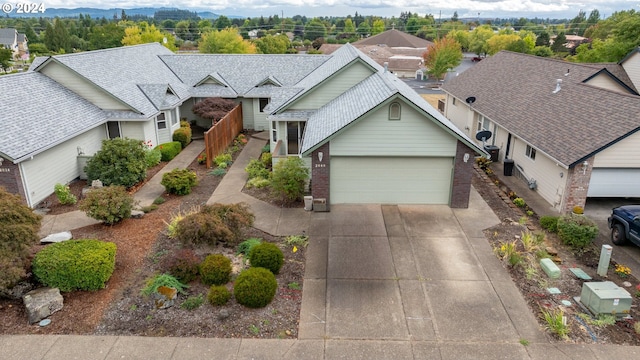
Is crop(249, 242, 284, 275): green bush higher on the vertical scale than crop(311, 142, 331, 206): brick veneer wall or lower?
lower

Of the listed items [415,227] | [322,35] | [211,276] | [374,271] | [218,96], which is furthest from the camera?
[322,35]

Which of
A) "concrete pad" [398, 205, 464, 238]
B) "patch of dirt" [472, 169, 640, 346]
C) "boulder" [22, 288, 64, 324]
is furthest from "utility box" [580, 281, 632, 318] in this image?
"boulder" [22, 288, 64, 324]

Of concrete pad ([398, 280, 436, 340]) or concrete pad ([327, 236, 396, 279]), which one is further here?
concrete pad ([327, 236, 396, 279])

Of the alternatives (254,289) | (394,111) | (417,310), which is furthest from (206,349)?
(394,111)

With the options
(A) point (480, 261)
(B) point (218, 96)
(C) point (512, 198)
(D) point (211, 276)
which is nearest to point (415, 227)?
(A) point (480, 261)

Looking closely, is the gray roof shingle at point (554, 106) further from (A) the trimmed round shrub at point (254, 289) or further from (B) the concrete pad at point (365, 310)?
(A) the trimmed round shrub at point (254, 289)

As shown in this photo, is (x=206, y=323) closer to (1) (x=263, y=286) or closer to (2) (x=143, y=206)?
(1) (x=263, y=286)

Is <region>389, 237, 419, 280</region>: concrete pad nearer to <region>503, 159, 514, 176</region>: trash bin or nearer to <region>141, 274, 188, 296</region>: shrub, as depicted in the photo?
<region>141, 274, 188, 296</region>: shrub
